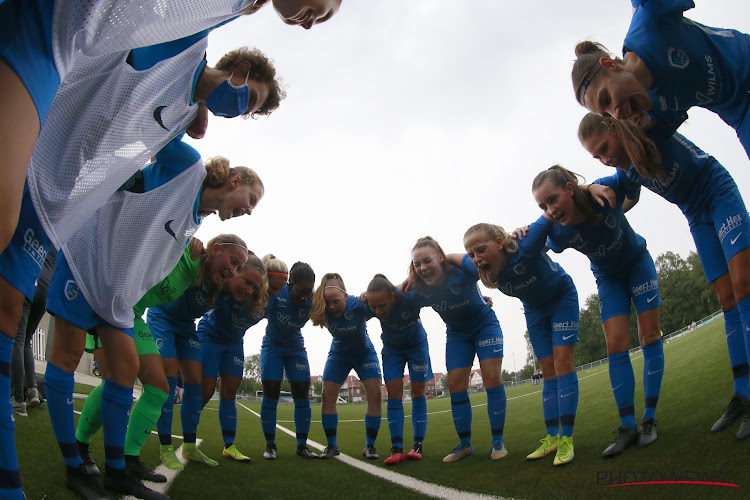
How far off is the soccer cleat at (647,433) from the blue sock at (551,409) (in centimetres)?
83

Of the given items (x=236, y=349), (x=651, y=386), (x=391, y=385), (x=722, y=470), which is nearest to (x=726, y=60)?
(x=722, y=470)

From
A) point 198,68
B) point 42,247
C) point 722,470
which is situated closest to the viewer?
point 42,247

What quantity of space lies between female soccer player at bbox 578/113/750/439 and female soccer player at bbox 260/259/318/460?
374 centimetres

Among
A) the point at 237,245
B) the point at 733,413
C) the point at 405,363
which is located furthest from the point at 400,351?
the point at 733,413

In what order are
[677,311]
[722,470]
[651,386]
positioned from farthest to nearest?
1. [677,311]
2. [651,386]
3. [722,470]

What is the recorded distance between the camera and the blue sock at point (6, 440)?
1621mm

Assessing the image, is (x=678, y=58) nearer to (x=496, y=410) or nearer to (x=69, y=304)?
(x=69, y=304)

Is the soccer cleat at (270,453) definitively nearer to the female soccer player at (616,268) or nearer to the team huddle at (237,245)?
the team huddle at (237,245)

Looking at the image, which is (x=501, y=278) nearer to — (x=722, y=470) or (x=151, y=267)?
(x=722, y=470)

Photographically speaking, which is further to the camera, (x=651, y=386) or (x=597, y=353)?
(x=597, y=353)

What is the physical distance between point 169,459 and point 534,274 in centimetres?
370

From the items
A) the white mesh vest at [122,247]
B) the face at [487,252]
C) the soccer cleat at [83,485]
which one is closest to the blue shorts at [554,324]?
the face at [487,252]

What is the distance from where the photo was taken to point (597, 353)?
202 feet

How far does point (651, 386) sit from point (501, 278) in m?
1.51
